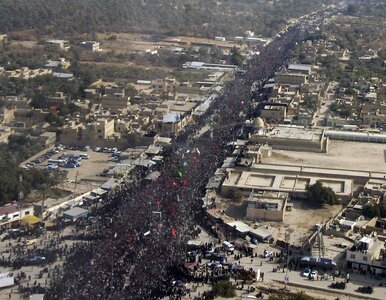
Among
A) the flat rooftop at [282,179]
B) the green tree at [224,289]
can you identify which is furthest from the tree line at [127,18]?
the green tree at [224,289]

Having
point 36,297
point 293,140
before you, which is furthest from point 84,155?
point 36,297

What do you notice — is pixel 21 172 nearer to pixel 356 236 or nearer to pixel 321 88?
pixel 356 236

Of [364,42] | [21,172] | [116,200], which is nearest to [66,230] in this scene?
[116,200]

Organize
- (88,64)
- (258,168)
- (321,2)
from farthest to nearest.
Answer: (321,2) → (88,64) → (258,168)

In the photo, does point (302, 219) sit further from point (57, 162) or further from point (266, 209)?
point (57, 162)

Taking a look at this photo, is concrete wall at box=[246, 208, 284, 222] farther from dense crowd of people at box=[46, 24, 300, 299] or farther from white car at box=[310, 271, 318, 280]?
white car at box=[310, 271, 318, 280]

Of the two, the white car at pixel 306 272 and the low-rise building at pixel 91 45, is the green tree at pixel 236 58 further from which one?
the white car at pixel 306 272

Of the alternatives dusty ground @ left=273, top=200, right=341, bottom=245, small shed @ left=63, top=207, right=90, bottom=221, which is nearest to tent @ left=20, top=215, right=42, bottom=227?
small shed @ left=63, top=207, right=90, bottom=221
